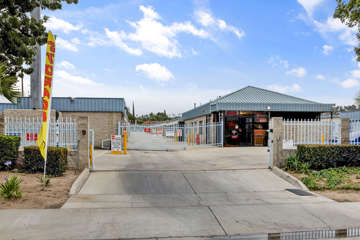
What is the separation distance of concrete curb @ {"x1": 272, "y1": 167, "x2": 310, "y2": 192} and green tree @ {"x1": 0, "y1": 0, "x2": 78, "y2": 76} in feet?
35.9

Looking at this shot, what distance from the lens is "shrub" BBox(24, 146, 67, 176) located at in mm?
8594

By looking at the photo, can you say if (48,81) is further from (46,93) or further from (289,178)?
(289,178)

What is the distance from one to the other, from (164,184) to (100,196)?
6.63 ft

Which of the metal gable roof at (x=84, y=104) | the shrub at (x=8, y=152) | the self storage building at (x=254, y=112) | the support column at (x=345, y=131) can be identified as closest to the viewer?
the shrub at (x=8, y=152)

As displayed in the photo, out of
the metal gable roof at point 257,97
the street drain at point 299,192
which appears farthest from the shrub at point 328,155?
the metal gable roof at point 257,97

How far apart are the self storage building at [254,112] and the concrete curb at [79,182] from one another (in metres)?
13.3

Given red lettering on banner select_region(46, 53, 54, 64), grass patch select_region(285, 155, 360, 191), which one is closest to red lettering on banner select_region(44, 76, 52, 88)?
red lettering on banner select_region(46, 53, 54, 64)

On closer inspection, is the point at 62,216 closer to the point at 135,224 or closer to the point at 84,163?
the point at 135,224

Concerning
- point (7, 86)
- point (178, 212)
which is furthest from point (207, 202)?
point (7, 86)

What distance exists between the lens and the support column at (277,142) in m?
10.2

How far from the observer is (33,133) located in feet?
37.7

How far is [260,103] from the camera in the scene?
2066 cm

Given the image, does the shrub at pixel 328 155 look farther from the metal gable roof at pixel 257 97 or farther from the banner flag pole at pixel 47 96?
the metal gable roof at pixel 257 97

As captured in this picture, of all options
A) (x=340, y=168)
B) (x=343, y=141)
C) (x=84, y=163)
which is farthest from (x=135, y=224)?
(x=343, y=141)
